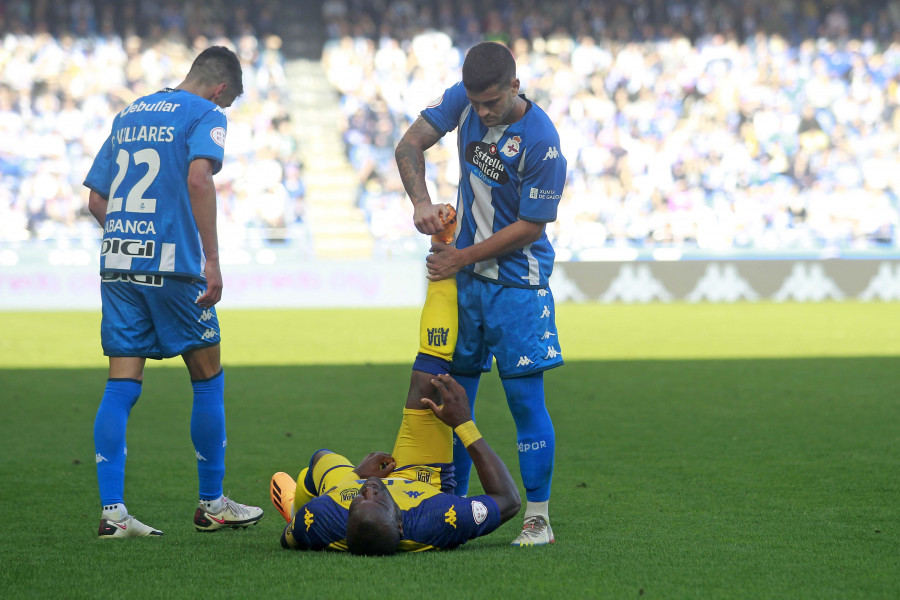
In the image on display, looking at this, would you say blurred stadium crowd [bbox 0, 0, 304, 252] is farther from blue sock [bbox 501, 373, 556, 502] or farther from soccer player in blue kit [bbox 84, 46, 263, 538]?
blue sock [bbox 501, 373, 556, 502]

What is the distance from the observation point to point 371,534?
354 cm

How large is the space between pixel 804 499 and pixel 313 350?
784 cm

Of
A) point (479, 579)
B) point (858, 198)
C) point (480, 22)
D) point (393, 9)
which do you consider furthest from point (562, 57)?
point (479, 579)

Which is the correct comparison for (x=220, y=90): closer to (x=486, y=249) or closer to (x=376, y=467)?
(x=486, y=249)

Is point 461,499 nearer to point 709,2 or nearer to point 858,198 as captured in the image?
point 858,198

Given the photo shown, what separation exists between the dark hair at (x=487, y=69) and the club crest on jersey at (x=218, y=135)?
113 cm

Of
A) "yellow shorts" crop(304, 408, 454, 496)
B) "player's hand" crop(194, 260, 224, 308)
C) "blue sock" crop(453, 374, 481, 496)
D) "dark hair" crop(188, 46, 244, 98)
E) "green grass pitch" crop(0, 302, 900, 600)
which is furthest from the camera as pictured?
"dark hair" crop(188, 46, 244, 98)

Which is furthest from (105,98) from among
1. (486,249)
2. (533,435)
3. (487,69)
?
(533,435)

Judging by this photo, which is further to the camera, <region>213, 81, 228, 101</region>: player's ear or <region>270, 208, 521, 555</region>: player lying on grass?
<region>213, 81, 228, 101</region>: player's ear

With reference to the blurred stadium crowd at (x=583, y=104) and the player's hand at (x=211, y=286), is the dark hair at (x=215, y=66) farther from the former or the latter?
the blurred stadium crowd at (x=583, y=104)

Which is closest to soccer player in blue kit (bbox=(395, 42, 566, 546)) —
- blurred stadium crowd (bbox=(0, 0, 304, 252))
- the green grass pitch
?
the green grass pitch

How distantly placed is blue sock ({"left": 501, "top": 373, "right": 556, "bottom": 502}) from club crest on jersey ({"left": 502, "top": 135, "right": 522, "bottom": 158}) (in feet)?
2.93

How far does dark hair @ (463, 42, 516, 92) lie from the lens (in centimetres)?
381

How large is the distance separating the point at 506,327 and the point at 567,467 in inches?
75.4
